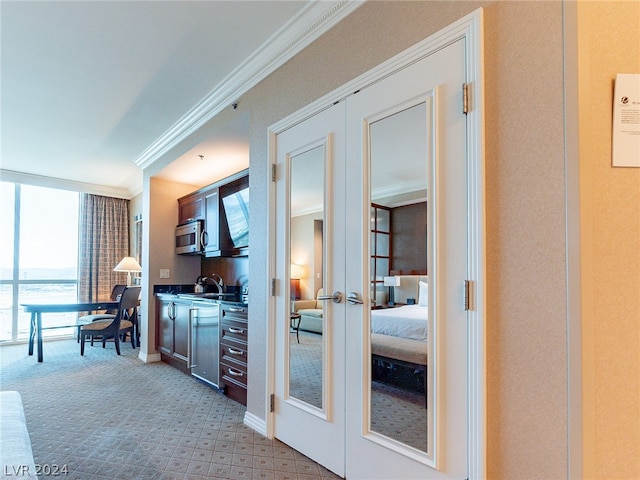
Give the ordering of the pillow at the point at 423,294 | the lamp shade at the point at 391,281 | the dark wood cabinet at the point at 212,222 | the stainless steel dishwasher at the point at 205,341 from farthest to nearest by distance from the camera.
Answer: the dark wood cabinet at the point at 212,222 < the stainless steel dishwasher at the point at 205,341 < the lamp shade at the point at 391,281 < the pillow at the point at 423,294

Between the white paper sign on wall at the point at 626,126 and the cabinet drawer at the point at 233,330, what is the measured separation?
101 inches

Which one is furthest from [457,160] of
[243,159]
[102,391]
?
[102,391]

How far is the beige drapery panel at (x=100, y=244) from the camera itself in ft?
20.9

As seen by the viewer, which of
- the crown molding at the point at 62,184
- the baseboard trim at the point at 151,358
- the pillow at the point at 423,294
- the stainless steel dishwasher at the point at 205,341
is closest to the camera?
the pillow at the point at 423,294

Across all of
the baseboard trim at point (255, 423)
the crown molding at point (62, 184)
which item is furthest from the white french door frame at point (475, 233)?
the crown molding at point (62, 184)

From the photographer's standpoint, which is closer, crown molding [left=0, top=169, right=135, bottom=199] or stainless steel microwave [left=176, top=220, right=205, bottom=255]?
stainless steel microwave [left=176, top=220, right=205, bottom=255]

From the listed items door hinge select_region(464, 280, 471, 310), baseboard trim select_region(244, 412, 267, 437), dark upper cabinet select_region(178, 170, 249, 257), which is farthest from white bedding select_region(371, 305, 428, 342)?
dark upper cabinet select_region(178, 170, 249, 257)

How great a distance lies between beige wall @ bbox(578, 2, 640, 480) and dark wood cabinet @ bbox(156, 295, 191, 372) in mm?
3572

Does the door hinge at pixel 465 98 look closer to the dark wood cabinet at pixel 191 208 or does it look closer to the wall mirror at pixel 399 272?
the wall mirror at pixel 399 272

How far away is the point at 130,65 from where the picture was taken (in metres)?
2.76

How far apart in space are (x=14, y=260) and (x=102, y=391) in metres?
3.77

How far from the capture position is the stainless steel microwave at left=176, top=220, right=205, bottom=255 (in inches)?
177

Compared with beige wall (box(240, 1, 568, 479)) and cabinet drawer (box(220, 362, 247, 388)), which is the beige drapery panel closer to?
cabinet drawer (box(220, 362, 247, 388))

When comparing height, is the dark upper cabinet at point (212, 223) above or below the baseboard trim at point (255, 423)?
above
